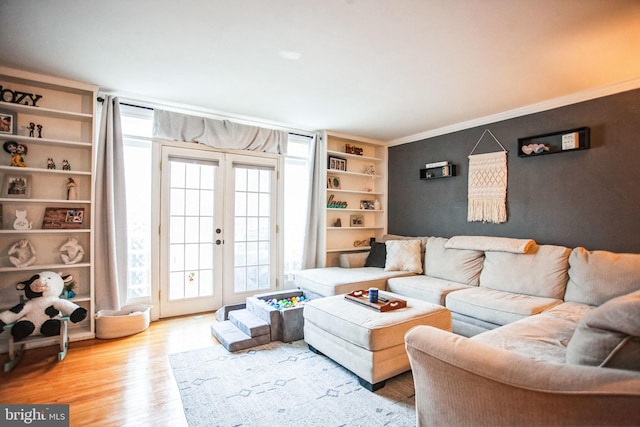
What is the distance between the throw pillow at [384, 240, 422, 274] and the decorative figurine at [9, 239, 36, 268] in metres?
3.77

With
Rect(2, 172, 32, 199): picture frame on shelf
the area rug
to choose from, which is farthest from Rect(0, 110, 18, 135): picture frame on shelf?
the area rug

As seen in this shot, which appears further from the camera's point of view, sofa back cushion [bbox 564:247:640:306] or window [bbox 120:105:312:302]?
window [bbox 120:105:312:302]

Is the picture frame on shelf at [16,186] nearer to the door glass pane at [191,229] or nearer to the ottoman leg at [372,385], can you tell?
the door glass pane at [191,229]

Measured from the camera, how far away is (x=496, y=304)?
273cm

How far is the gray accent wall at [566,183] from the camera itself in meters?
2.86

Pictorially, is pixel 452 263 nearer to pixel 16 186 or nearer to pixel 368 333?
pixel 368 333

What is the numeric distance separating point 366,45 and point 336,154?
251 cm

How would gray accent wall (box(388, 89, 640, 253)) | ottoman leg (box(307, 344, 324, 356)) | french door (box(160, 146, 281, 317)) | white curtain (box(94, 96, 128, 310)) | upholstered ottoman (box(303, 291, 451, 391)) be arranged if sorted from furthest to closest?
1. french door (box(160, 146, 281, 317))
2. white curtain (box(94, 96, 128, 310))
3. gray accent wall (box(388, 89, 640, 253))
4. ottoman leg (box(307, 344, 324, 356))
5. upholstered ottoman (box(303, 291, 451, 391))

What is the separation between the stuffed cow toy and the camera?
2.47 m

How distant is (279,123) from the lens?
4.27 m

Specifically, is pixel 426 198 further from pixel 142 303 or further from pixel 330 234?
pixel 142 303

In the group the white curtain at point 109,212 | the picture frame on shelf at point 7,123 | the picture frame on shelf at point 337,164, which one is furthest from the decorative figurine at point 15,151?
the picture frame on shelf at point 337,164

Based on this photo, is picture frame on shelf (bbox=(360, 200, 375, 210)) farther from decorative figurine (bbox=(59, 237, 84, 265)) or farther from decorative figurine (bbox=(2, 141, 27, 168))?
decorative figurine (bbox=(2, 141, 27, 168))

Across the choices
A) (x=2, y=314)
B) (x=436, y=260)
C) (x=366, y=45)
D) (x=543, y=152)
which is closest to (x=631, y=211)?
(x=543, y=152)
